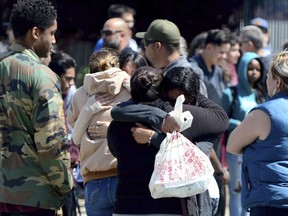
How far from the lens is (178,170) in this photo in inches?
215

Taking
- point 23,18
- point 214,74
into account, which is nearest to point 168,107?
point 23,18

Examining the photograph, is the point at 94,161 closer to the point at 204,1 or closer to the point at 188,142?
the point at 188,142

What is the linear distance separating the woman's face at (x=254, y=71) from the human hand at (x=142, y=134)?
4.38 m

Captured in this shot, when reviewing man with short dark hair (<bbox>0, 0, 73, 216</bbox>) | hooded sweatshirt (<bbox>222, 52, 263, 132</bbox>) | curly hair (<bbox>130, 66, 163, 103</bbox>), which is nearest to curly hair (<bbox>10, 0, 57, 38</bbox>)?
man with short dark hair (<bbox>0, 0, 73, 216</bbox>)

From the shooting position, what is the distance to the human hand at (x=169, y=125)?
548cm

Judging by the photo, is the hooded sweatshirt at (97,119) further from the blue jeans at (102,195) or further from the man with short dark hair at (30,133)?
the man with short dark hair at (30,133)

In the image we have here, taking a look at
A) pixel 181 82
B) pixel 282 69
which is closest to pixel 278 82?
pixel 282 69

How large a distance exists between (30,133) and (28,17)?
2.47 ft

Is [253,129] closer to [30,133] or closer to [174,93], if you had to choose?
[174,93]

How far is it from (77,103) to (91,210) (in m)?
0.85

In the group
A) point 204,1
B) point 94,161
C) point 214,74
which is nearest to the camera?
point 94,161

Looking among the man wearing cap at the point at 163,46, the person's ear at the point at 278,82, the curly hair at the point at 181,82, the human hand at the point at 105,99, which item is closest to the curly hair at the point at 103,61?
the human hand at the point at 105,99

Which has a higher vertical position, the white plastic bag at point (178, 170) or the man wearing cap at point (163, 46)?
the man wearing cap at point (163, 46)

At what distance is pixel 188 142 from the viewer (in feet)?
18.1
